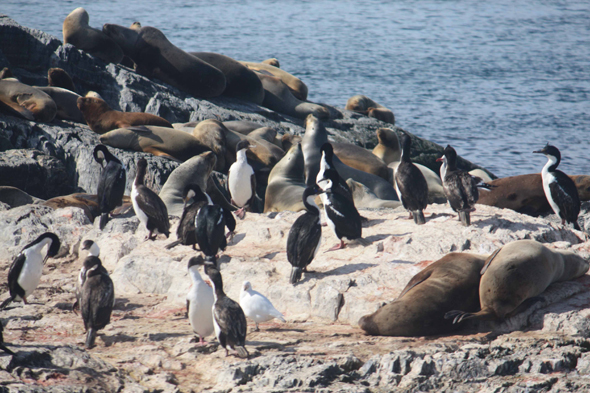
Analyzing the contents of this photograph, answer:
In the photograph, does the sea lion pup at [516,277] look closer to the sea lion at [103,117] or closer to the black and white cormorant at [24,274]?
the black and white cormorant at [24,274]

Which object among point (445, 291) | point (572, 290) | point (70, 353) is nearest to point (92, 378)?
point (70, 353)

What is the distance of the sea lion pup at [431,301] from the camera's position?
4992 mm

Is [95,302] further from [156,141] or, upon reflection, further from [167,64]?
[167,64]

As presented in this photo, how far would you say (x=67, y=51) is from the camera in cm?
1463

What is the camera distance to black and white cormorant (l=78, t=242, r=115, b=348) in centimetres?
485

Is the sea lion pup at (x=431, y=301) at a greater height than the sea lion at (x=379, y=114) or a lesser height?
greater

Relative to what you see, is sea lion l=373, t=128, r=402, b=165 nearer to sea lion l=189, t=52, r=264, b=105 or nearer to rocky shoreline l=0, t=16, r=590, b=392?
sea lion l=189, t=52, r=264, b=105

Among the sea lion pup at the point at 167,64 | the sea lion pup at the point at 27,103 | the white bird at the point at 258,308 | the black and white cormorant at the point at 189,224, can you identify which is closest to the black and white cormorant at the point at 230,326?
the white bird at the point at 258,308

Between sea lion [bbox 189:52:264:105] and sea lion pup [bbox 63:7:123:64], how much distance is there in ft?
7.23

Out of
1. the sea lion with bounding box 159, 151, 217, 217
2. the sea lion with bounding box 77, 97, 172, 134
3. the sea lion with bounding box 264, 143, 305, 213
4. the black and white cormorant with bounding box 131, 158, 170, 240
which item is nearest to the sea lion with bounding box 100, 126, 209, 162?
the sea lion with bounding box 77, 97, 172, 134

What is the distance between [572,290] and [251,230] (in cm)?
362

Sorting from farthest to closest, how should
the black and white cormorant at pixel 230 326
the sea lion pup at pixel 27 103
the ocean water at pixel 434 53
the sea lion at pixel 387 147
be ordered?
the ocean water at pixel 434 53, the sea lion at pixel 387 147, the sea lion pup at pixel 27 103, the black and white cormorant at pixel 230 326

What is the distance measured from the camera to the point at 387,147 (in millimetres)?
15023

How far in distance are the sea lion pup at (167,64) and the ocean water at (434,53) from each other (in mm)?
10414
